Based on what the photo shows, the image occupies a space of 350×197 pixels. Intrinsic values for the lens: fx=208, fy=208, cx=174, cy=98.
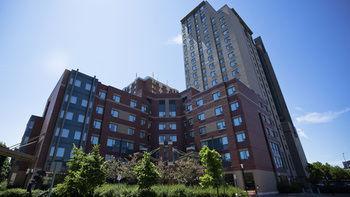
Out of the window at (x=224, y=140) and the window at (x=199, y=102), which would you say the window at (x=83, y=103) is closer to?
the window at (x=199, y=102)

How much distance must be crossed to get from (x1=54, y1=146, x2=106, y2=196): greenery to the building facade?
6.83m

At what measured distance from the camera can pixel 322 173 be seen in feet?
177

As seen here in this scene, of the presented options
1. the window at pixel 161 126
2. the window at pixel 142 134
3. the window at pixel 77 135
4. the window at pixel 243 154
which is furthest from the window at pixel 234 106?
the window at pixel 77 135

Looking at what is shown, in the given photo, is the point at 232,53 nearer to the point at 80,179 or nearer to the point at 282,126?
the point at 282,126

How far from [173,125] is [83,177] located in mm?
34156

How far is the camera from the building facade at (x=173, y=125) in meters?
38.1

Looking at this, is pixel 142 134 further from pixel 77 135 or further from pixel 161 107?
pixel 77 135

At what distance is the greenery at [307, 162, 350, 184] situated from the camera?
2124 inches

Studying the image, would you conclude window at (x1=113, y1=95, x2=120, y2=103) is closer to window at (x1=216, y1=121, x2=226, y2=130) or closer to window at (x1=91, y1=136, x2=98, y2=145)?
window at (x1=91, y1=136, x2=98, y2=145)

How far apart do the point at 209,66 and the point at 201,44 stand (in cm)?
1290

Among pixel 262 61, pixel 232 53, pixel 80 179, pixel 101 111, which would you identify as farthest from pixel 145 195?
pixel 262 61

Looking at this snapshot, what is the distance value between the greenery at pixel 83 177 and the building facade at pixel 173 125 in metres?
6.83

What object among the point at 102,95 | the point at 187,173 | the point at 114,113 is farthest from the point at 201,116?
the point at 102,95

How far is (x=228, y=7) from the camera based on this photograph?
78.8 m
